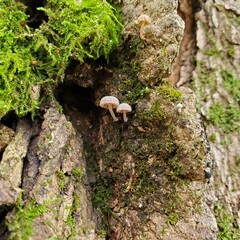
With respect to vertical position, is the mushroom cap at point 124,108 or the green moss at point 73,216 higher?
the mushroom cap at point 124,108

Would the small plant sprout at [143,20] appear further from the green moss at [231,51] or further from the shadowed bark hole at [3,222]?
the shadowed bark hole at [3,222]

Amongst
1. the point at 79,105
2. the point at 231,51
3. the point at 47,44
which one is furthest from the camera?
the point at 231,51

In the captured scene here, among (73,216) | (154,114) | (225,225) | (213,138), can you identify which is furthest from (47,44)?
(225,225)

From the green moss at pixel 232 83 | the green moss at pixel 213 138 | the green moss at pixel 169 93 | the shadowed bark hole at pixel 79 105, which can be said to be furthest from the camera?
the green moss at pixel 232 83

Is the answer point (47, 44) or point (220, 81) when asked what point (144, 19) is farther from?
point (220, 81)

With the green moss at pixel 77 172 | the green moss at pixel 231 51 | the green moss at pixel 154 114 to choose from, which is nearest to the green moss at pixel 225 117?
the green moss at pixel 231 51

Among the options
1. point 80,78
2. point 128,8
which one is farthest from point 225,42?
point 80,78
